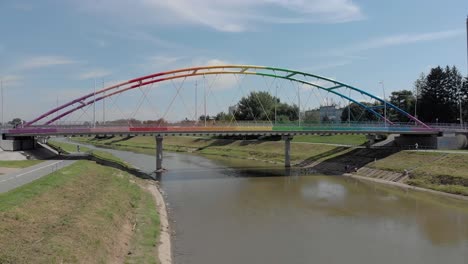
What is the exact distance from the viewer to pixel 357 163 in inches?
2233

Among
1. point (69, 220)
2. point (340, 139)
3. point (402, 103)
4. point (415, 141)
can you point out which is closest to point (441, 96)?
point (402, 103)

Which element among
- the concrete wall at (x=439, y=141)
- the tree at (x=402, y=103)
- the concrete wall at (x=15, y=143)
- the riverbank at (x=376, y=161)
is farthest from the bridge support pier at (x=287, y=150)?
the tree at (x=402, y=103)

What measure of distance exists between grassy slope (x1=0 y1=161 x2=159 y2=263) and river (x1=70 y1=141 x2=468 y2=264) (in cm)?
242

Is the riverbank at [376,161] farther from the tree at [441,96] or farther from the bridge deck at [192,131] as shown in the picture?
the tree at [441,96]

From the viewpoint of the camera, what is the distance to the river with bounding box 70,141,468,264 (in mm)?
20484

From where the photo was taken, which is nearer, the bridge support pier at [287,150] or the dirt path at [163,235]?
the dirt path at [163,235]

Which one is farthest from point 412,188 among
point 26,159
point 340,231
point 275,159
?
point 26,159

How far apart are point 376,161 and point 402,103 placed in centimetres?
5846

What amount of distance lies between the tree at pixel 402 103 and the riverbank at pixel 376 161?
34.2 m

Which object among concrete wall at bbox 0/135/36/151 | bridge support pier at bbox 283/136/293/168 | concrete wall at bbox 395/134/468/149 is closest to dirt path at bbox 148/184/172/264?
concrete wall at bbox 0/135/36/151

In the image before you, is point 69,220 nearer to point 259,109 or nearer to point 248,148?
point 248,148

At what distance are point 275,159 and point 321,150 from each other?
Result: 7973 mm

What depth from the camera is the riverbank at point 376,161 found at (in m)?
40.7

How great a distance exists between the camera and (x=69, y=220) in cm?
1958
